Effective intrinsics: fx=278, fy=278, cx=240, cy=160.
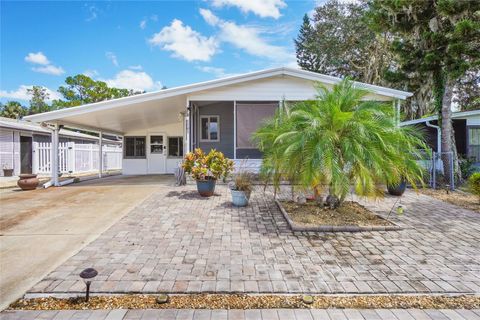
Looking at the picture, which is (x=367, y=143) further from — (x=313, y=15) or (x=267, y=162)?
(x=313, y=15)

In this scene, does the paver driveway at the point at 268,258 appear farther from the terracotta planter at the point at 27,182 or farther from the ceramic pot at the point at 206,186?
the terracotta planter at the point at 27,182

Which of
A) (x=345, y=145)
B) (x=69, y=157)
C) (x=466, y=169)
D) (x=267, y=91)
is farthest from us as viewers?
(x=69, y=157)

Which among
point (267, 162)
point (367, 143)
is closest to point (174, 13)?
point (267, 162)

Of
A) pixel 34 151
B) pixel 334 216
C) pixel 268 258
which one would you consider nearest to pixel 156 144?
pixel 34 151

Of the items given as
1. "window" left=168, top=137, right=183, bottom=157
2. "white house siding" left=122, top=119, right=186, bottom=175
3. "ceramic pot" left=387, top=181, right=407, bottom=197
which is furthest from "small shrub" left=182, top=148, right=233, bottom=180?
"window" left=168, top=137, right=183, bottom=157

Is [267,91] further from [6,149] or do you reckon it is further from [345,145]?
[6,149]

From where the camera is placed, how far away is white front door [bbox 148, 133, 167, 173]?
50.7ft

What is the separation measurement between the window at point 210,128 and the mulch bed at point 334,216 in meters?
6.74

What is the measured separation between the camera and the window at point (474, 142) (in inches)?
501

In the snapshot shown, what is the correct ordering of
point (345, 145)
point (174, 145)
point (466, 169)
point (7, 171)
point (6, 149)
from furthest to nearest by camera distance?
point (174, 145)
point (6, 149)
point (7, 171)
point (466, 169)
point (345, 145)

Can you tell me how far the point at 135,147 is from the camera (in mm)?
15672

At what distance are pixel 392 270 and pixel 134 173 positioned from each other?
14.4 m

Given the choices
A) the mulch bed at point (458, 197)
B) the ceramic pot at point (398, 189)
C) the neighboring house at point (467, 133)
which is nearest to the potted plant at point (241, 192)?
the ceramic pot at point (398, 189)

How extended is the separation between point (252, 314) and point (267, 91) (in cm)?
866
